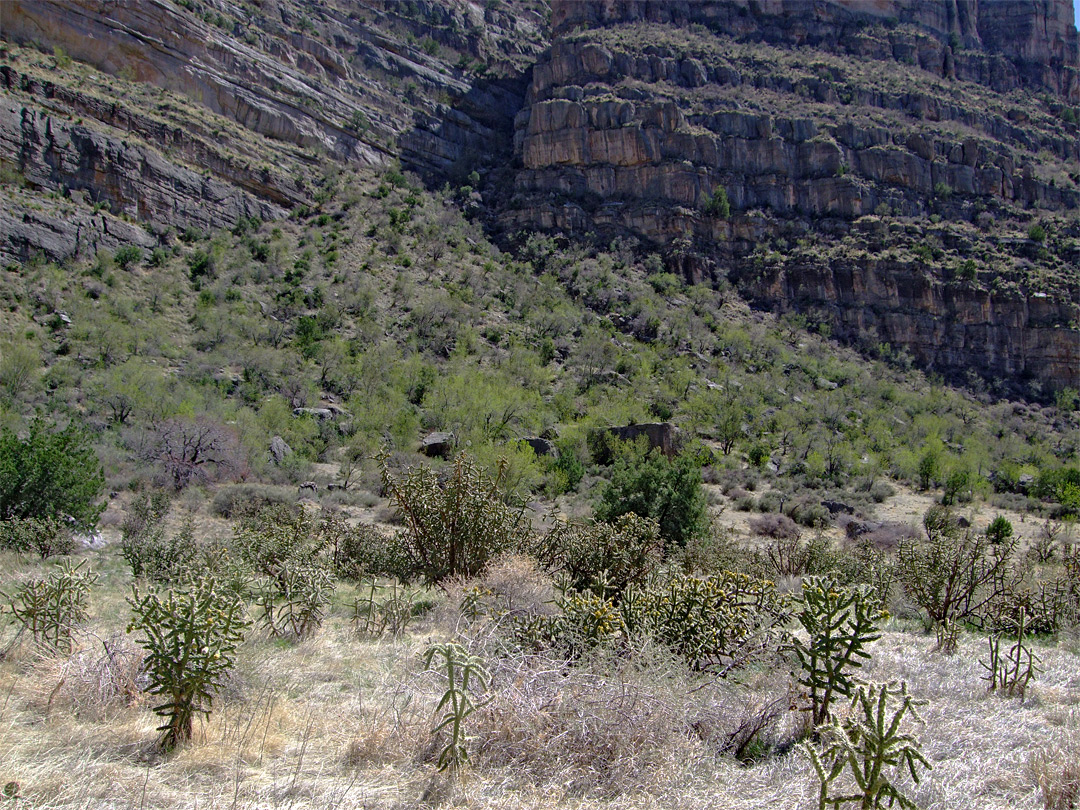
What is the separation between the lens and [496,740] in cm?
352

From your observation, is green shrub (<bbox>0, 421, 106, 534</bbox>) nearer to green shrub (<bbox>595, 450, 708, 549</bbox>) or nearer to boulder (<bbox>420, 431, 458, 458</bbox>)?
green shrub (<bbox>595, 450, 708, 549</bbox>)

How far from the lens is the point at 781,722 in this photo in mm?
4148

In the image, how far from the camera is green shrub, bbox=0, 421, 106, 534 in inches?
418

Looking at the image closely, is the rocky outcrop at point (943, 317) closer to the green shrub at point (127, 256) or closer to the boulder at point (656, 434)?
the boulder at point (656, 434)

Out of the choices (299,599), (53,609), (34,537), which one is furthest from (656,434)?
(53,609)

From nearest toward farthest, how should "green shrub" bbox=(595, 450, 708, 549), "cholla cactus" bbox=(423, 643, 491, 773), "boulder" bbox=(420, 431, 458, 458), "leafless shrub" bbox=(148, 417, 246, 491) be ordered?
"cholla cactus" bbox=(423, 643, 491, 773), "green shrub" bbox=(595, 450, 708, 549), "leafless shrub" bbox=(148, 417, 246, 491), "boulder" bbox=(420, 431, 458, 458)

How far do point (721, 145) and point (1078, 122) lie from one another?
4091cm

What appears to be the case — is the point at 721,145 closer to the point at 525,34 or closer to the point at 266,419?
the point at 525,34

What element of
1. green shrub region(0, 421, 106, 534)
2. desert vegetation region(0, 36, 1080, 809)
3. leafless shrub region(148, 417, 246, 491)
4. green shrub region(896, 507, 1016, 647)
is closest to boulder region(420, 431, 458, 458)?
desert vegetation region(0, 36, 1080, 809)

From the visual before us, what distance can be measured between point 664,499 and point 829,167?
169 feet

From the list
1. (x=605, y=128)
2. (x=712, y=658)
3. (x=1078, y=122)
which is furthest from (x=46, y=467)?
(x=1078, y=122)

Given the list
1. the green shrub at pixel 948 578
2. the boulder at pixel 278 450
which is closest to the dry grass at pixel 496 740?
the green shrub at pixel 948 578

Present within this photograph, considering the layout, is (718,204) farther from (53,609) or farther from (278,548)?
(53,609)

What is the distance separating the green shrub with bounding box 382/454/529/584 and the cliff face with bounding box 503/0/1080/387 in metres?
45.3
